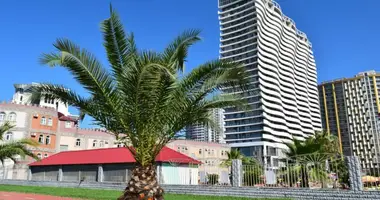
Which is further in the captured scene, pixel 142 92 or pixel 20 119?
pixel 20 119

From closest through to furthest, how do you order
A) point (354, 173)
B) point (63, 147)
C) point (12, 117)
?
point (354, 173), point (12, 117), point (63, 147)

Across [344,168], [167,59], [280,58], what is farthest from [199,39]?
[280,58]

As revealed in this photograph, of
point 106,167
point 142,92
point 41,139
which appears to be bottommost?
point 106,167

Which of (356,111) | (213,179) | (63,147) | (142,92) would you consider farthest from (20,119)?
(356,111)

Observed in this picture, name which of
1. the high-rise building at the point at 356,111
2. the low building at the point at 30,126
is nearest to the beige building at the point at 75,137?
the low building at the point at 30,126

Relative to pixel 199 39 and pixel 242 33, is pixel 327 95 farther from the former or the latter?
pixel 199 39

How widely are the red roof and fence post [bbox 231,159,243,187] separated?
17.3 feet

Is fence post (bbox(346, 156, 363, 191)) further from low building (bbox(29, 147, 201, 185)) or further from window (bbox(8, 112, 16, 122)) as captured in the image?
window (bbox(8, 112, 16, 122))

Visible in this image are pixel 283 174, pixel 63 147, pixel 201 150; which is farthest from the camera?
pixel 201 150

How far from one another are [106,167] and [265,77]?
291 feet

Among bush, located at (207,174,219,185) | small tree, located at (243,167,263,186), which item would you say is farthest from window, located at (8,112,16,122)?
small tree, located at (243,167,263,186)

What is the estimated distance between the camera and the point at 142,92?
970 centimetres

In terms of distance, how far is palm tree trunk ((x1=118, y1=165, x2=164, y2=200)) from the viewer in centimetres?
946

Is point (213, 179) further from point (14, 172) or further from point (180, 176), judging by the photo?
point (14, 172)
